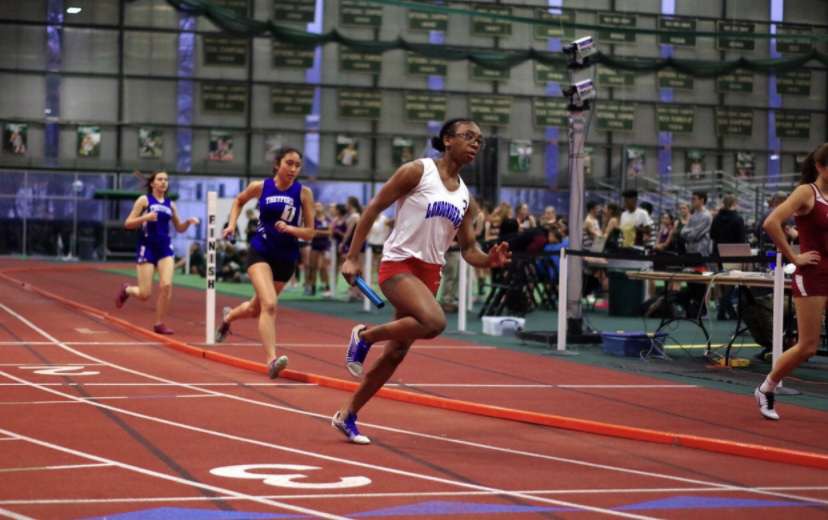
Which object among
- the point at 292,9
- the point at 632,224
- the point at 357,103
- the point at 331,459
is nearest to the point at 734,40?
the point at 357,103

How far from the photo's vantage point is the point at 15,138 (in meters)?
44.9

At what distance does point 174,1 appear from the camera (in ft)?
118

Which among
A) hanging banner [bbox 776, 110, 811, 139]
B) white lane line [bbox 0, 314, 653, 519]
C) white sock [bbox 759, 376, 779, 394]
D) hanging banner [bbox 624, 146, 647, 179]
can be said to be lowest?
white lane line [bbox 0, 314, 653, 519]

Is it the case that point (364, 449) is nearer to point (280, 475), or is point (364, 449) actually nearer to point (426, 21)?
point (280, 475)

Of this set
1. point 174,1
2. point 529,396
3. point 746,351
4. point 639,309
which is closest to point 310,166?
point 174,1

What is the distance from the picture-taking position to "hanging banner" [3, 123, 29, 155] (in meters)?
44.8

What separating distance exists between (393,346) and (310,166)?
38.0 m

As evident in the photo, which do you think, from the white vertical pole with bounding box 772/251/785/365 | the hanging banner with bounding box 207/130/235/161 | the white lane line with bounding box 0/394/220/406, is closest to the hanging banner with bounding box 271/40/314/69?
the hanging banner with bounding box 207/130/235/161

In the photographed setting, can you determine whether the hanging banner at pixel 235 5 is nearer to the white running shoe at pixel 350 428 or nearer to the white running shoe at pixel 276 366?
the white running shoe at pixel 276 366

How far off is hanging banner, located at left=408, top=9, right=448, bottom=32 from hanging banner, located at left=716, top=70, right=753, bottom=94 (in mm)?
10163

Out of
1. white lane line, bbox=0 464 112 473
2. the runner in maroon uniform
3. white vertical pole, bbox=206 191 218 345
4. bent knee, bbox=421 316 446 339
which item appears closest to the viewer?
white lane line, bbox=0 464 112 473

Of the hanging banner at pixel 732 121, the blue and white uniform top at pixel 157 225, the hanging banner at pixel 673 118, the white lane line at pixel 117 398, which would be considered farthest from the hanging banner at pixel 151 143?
the white lane line at pixel 117 398

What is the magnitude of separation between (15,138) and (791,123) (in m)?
27.8

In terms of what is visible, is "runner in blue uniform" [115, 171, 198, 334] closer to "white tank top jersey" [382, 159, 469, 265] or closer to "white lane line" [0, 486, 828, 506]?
"white tank top jersey" [382, 159, 469, 265]
